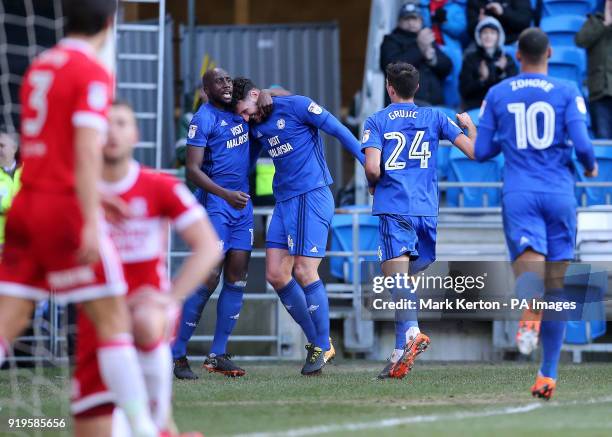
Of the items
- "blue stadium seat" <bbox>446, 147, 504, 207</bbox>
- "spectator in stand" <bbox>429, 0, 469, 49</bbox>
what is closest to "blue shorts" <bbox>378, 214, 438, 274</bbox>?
"blue stadium seat" <bbox>446, 147, 504, 207</bbox>

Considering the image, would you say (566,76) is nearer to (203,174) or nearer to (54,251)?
(203,174)

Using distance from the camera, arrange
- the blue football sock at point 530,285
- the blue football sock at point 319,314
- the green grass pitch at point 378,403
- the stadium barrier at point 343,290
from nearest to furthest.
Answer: the green grass pitch at point 378,403 < the blue football sock at point 530,285 < the blue football sock at point 319,314 < the stadium barrier at point 343,290

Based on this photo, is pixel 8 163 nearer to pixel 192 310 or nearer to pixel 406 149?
pixel 192 310

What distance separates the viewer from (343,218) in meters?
11.9

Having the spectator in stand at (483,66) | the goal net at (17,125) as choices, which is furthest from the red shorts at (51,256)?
the spectator in stand at (483,66)

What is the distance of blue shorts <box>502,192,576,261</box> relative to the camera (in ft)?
22.3

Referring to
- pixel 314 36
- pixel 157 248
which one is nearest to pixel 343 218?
pixel 314 36

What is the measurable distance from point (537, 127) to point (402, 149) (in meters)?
2.16

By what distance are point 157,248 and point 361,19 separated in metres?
14.4

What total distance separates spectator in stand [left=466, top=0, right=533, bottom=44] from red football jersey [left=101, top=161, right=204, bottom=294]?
30.2ft

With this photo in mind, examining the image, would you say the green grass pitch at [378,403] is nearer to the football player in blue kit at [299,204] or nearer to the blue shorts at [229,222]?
the football player in blue kit at [299,204]

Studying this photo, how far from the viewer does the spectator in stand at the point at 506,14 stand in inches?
535

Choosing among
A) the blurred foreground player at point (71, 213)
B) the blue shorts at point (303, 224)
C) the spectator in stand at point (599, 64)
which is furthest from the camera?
the spectator in stand at point (599, 64)

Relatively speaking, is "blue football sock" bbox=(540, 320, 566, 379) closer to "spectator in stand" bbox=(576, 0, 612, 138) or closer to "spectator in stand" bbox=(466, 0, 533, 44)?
"spectator in stand" bbox=(576, 0, 612, 138)
